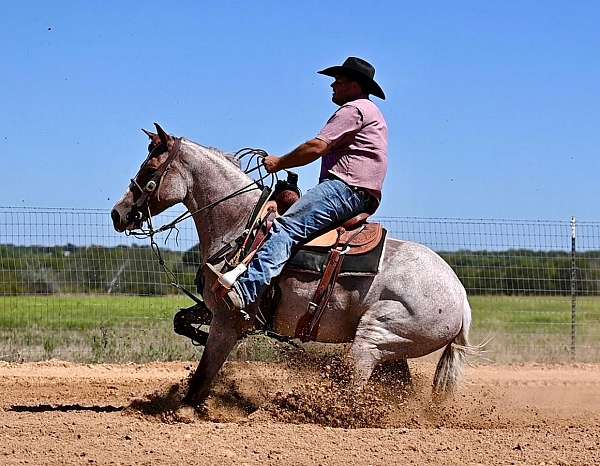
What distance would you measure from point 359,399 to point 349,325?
0.62 meters

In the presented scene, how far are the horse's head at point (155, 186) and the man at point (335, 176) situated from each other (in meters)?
0.81

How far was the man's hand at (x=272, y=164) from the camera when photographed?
7730 mm

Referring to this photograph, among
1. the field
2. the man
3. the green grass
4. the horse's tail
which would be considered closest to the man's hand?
the man

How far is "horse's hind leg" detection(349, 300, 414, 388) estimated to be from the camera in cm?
755

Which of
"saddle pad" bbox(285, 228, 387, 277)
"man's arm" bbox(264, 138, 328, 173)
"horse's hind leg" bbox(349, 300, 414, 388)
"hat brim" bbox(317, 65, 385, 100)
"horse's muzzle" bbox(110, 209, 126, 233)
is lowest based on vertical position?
"horse's hind leg" bbox(349, 300, 414, 388)

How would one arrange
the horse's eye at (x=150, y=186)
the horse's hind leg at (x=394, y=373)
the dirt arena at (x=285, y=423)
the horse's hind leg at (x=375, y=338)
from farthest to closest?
the horse's hind leg at (x=394, y=373), the horse's eye at (x=150, y=186), the horse's hind leg at (x=375, y=338), the dirt arena at (x=285, y=423)

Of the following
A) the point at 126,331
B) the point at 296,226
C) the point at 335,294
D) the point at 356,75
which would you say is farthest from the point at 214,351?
the point at 126,331

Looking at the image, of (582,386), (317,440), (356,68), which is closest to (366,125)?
(356,68)

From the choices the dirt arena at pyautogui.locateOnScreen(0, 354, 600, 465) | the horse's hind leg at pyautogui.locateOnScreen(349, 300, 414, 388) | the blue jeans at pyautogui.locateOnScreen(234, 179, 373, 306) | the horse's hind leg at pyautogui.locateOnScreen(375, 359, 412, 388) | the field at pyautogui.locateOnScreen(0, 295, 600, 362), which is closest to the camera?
the dirt arena at pyautogui.locateOnScreen(0, 354, 600, 465)

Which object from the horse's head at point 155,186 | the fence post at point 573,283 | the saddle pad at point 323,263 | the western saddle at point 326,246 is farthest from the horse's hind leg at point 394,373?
the fence post at point 573,283

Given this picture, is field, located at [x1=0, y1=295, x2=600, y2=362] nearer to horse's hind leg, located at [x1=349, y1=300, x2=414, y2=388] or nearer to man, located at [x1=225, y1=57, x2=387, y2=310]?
horse's hind leg, located at [x1=349, y1=300, x2=414, y2=388]

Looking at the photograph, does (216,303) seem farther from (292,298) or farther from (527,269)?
(527,269)

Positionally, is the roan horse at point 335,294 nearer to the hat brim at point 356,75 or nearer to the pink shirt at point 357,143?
the pink shirt at point 357,143

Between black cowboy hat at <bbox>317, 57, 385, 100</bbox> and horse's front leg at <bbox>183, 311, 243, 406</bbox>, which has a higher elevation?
black cowboy hat at <bbox>317, 57, 385, 100</bbox>
